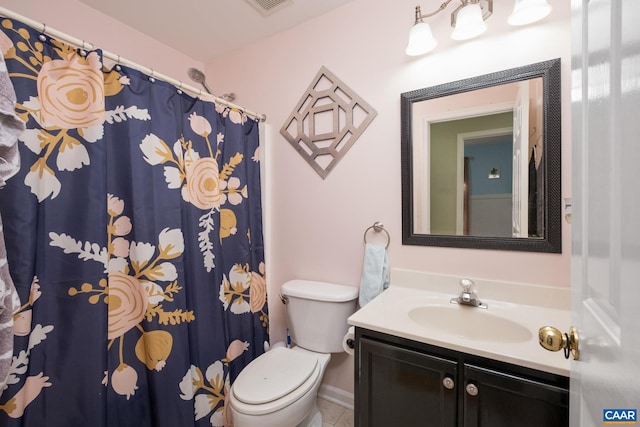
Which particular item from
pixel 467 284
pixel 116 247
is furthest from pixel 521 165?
pixel 116 247

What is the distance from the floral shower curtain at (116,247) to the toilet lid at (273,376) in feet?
0.93

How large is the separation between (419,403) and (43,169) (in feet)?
5.31

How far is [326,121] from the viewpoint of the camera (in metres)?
1.70

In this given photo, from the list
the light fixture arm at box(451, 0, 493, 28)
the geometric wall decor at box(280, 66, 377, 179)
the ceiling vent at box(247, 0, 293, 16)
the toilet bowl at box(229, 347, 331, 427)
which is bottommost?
the toilet bowl at box(229, 347, 331, 427)

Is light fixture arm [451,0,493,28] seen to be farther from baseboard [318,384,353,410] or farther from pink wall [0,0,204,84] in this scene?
baseboard [318,384,353,410]

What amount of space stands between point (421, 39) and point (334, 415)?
81.7 inches

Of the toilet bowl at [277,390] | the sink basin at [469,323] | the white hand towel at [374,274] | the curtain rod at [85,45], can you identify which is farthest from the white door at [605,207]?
the curtain rod at [85,45]

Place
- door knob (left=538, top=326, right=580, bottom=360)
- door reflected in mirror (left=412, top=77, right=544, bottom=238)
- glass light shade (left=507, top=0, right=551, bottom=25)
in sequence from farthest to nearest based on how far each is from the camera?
1. door reflected in mirror (left=412, top=77, right=544, bottom=238)
2. glass light shade (left=507, top=0, right=551, bottom=25)
3. door knob (left=538, top=326, right=580, bottom=360)

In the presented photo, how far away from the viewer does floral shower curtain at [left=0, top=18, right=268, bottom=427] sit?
1.00 metres

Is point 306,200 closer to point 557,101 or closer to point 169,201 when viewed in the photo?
point 169,201

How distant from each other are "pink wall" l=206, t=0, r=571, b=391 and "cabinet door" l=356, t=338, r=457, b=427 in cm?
54

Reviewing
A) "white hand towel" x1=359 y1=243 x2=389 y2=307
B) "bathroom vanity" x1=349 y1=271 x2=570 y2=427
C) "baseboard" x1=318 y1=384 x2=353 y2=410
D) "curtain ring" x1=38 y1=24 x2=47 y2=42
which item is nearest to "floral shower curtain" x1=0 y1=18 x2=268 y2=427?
"curtain ring" x1=38 y1=24 x2=47 y2=42

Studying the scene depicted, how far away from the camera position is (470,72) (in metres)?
1.31

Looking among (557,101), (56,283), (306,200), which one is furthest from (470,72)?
(56,283)
